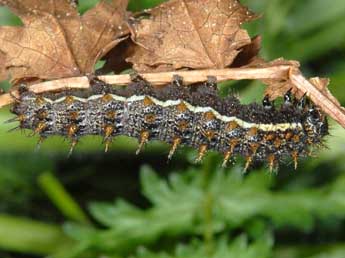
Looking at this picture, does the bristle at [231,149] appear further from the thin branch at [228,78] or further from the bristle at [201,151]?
the thin branch at [228,78]

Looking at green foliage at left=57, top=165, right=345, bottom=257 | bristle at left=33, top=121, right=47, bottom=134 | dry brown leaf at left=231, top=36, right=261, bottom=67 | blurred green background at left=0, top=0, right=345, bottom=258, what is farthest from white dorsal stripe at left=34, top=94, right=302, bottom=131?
green foliage at left=57, top=165, right=345, bottom=257

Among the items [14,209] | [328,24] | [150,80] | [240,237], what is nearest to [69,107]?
[150,80]

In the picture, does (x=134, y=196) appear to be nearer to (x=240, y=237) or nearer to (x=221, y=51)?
(x=240, y=237)

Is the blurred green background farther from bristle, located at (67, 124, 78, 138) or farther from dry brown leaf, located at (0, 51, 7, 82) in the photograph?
bristle, located at (67, 124, 78, 138)

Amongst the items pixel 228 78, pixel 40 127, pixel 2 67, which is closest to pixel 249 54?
pixel 228 78

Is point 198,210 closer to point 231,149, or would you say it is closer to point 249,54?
point 231,149
